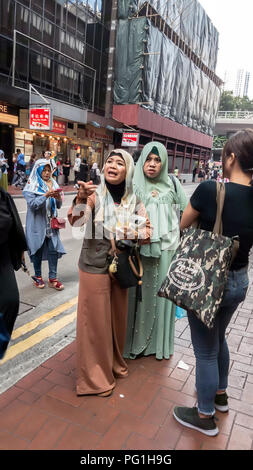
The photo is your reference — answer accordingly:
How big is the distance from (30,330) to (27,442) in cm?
157

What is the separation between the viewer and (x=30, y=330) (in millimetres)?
3656

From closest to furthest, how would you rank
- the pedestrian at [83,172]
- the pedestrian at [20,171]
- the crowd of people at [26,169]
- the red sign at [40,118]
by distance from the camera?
the red sign at [40,118], the pedestrian at [20,171], the crowd of people at [26,169], the pedestrian at [83,172]

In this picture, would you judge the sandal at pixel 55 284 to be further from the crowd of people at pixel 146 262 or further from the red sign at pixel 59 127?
the red sign at pixel 59 127

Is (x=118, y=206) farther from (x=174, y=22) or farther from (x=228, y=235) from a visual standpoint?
(x=174, y=22)

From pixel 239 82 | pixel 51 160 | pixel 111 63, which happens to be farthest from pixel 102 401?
pixel 239 82

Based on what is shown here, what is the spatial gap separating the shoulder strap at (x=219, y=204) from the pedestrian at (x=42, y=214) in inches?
120

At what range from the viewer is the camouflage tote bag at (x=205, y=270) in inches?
79.1

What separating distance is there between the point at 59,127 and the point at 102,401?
19849 mm

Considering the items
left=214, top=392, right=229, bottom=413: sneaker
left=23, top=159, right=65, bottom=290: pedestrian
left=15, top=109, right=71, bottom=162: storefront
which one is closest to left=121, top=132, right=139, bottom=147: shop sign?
left=15, top=109, right=71, bottom=162: storefront

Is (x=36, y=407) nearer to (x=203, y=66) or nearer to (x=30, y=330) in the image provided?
(x=30, y=330)

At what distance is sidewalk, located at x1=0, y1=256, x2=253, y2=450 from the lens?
223 centimetres

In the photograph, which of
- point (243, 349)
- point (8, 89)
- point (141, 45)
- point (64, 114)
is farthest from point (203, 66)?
point (243, 349)

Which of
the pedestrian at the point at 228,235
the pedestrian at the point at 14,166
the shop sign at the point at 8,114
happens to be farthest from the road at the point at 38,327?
the shop sign at the point at 8,114

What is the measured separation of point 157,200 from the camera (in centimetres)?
313
